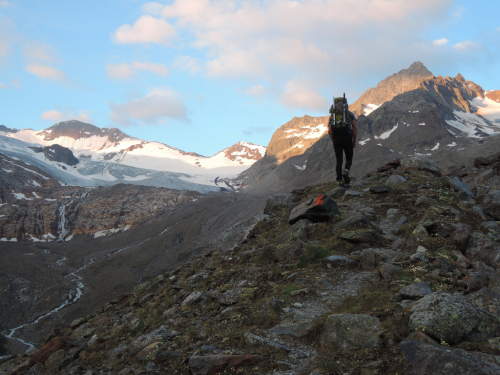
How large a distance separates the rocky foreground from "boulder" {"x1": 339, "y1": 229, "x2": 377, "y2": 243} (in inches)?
1.1

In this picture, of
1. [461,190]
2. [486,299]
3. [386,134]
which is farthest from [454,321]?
[386,134]

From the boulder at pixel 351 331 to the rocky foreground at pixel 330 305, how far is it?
0.02 meters

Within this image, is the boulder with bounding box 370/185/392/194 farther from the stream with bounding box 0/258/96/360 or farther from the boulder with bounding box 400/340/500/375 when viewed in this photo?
the stream with bounding box 0/258/96/360

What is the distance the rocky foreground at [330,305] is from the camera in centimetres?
447

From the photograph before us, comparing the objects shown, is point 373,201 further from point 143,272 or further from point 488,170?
point 143,272

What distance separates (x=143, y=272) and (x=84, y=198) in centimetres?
10603

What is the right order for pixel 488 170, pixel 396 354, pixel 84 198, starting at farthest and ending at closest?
1. pixel 84 198
2. pixel 488 170
3. pixel 396 354

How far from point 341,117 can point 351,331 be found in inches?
389

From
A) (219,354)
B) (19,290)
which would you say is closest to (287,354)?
(219,354)

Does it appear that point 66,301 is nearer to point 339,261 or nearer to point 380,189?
point 380,189

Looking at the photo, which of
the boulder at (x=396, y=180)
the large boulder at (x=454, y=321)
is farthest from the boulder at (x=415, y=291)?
the boulder at (x=396, y=180)

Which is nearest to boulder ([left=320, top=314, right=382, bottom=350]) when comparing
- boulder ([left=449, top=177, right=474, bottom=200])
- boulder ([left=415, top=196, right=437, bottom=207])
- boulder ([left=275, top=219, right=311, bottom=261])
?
boulder ([left=275, top=219, right=311, bottom=261])

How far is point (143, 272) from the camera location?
280ft

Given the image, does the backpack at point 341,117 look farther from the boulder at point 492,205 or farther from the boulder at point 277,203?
the boulder at point 492,205
